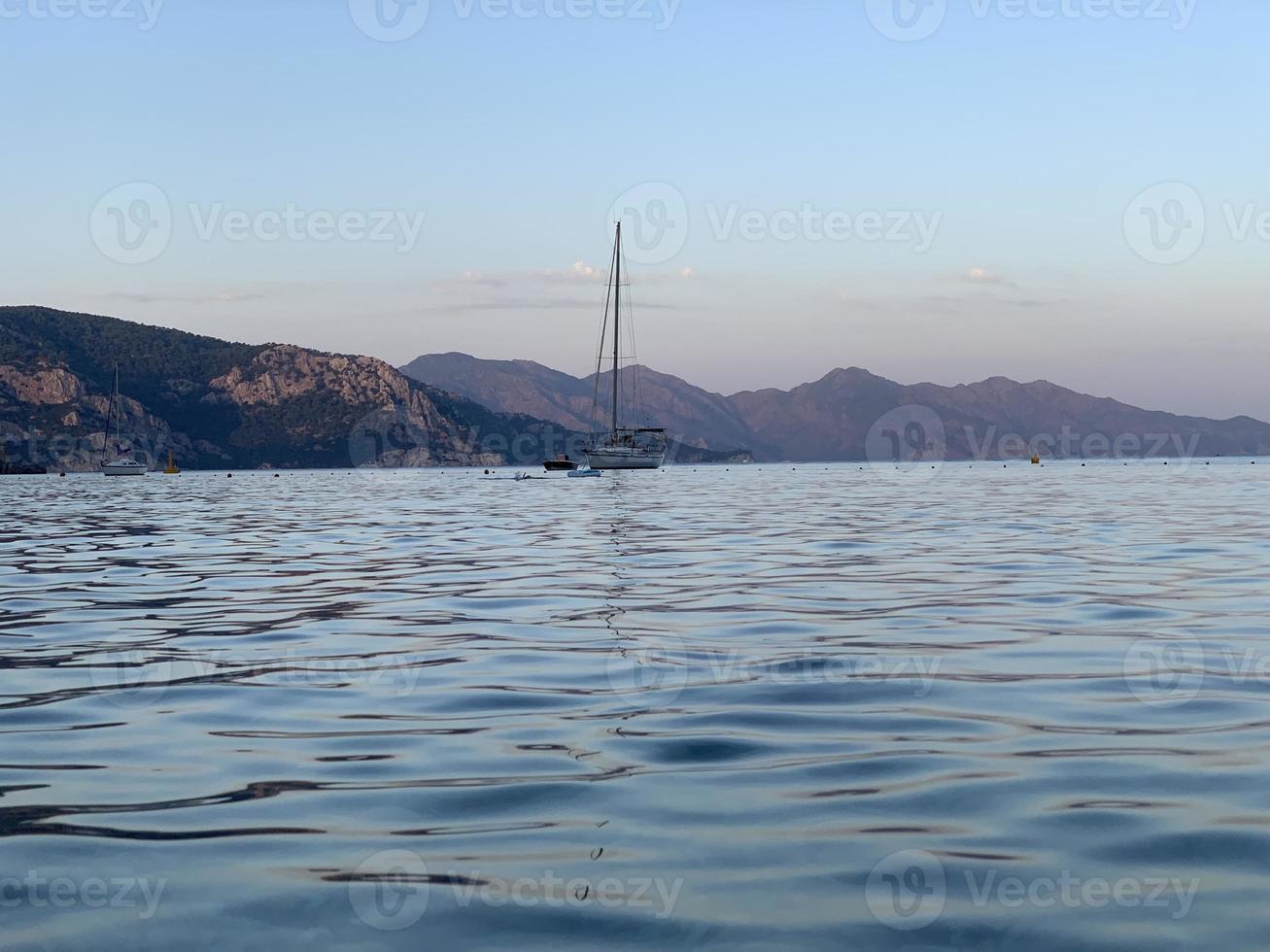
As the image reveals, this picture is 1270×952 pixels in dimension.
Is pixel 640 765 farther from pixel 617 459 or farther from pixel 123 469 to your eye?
pixel 123 469

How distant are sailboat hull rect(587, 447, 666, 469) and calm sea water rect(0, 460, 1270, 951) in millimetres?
120317

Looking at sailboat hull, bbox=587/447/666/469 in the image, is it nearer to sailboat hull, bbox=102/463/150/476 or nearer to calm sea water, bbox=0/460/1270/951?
sailboat hull, bbox=102/463/150/476

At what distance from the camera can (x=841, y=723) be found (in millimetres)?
10742

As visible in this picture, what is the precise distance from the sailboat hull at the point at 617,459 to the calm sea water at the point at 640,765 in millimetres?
120317

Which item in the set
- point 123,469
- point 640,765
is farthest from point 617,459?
point 640,765

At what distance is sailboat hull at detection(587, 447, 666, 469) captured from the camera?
14312cm

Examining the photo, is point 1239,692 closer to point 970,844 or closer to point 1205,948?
point 970,844

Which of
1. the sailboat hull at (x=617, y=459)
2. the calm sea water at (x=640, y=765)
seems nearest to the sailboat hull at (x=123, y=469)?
the sailboat hull at (x=617, y=459)

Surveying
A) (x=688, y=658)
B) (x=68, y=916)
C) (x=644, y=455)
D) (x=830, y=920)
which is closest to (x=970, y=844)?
(x=830, y=920)

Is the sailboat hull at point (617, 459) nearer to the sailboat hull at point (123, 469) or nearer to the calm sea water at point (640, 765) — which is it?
the sailboat hull at point (123, 469)

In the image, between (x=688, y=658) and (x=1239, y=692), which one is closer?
(x=1239, y=692)

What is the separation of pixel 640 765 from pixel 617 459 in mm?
134904

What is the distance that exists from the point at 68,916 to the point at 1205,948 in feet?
17.5

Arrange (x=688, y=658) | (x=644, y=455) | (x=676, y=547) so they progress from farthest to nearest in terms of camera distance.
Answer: (x=644, y=455) → (x=676, y=547) → (x=688, y=658)
